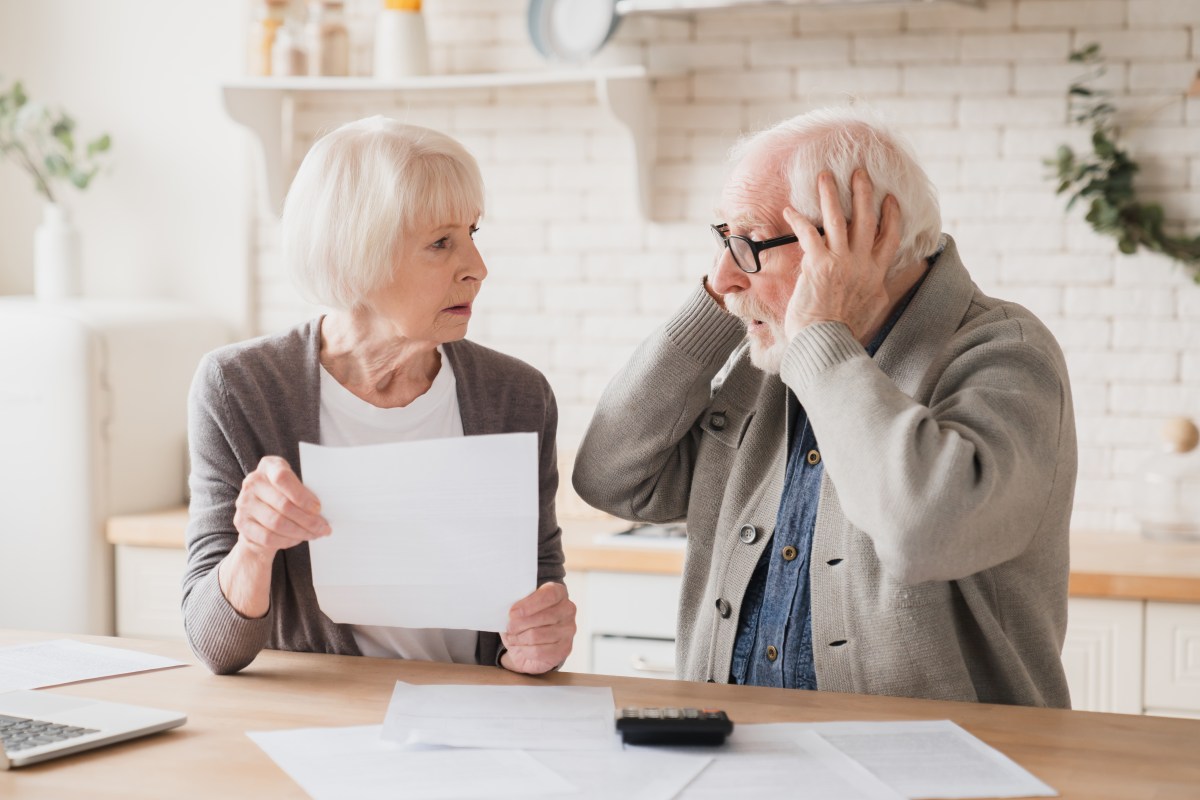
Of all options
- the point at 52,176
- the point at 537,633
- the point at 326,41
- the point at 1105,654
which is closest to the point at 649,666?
the point at 1105,654

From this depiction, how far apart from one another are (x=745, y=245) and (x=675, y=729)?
2.39 ft

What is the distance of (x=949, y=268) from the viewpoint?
188cm

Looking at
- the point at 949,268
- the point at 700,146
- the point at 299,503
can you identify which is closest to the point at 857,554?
the point at 949,268

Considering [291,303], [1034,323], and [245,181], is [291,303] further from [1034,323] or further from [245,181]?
[1034,323]

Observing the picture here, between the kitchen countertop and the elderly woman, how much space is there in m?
0.91

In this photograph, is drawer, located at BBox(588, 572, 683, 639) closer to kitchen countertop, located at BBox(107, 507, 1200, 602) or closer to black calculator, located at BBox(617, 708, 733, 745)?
kitchen countertop, located at BBox(107, 507, 1200, 602)

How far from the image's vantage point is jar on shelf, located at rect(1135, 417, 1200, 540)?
3.09m

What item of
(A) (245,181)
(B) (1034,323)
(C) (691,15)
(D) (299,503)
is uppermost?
(C) (691,15)

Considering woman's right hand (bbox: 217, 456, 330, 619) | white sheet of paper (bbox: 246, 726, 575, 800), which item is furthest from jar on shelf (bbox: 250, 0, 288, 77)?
white sheet of paper (bbox: 246, 726, 575, 800)

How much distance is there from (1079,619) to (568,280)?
1.56 m

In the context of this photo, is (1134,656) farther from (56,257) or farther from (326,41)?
(56,257)

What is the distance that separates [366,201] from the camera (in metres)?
1.97

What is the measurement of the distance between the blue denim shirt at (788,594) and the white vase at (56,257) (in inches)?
101

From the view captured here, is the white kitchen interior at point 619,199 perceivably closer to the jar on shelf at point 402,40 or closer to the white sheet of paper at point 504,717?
the jar on shelf at point 402,40
